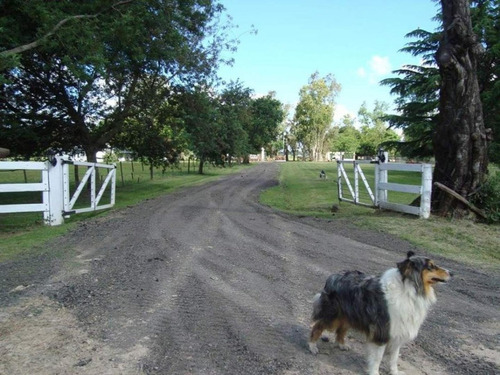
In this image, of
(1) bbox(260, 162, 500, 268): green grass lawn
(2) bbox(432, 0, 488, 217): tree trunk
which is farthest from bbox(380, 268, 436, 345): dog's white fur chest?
(2) bbox(432, 0, 488, 217): tree trunk

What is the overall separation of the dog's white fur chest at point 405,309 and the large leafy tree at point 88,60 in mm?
11682

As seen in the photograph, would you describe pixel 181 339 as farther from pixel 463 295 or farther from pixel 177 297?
pixel 463 295

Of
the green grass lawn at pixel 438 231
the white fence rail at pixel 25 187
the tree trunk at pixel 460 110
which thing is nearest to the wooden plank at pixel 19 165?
the white fence rail at pixel 25 187

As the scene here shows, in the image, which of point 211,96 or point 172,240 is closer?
point 172,240

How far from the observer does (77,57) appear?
49.2ft

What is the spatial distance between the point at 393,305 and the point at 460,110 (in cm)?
1004

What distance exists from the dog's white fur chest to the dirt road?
467 millimetres

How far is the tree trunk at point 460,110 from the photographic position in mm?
11445

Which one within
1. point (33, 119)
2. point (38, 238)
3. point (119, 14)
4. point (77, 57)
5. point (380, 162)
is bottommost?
point (38, 238)

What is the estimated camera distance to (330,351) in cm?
414

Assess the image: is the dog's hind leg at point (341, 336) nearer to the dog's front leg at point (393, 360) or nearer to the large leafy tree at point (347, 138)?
the dog's front leg at point (393, 360)

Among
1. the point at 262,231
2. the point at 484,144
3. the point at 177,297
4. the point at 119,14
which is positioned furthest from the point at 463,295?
the point at 119,14

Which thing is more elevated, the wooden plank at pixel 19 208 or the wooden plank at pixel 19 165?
the wooden plank at pixel 19 165

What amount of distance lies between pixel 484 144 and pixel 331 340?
9.98 metres
